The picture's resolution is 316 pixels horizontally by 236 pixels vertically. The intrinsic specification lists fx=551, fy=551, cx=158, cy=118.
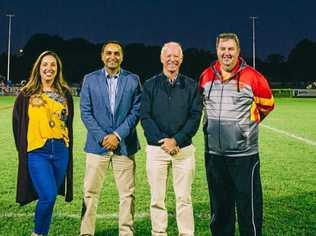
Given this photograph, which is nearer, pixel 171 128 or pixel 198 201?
pixel 171 128

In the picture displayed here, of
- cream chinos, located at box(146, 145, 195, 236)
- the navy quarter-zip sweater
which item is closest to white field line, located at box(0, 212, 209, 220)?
cream chinos, located at box(146, 145, 195, 236)

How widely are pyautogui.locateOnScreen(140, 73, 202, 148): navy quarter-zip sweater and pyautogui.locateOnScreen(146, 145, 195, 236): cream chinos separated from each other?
0.14m

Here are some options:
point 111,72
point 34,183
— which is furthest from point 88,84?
point 34,183

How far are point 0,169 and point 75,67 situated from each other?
84.3m

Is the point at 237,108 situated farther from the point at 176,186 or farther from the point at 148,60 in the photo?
the point at 148,60

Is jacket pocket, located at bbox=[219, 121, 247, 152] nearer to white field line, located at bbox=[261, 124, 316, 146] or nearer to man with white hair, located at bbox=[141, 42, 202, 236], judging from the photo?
man with white hair, located at bbox=[141, 42, 202, 236]

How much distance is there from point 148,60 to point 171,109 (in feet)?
315

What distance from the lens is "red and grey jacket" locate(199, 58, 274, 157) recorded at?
475 centimetres

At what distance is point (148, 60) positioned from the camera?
100500mm

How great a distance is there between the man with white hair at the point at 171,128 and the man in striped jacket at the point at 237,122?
0.27 m

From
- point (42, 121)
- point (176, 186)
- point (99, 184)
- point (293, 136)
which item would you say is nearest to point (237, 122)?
point (176, 186)

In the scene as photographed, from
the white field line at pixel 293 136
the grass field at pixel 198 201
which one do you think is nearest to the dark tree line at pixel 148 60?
the white field line at pixel 293 136

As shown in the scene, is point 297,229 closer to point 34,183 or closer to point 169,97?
point 169,97

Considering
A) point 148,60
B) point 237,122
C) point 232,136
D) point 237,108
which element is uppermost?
point 148,60
